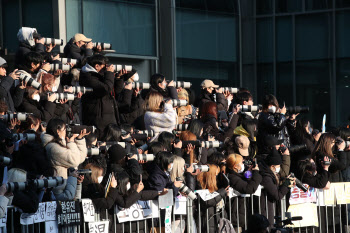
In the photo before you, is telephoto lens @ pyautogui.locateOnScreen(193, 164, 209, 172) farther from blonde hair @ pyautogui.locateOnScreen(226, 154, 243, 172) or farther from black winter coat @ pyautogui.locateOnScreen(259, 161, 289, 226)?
black winter coat @ pyautogui.locateOnScreen(259, 161, 289, 226)

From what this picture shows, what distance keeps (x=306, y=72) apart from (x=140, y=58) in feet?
19.0

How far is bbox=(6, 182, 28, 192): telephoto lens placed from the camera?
8305mm

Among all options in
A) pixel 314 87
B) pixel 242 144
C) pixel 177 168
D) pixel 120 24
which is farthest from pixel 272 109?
pixel 314 87

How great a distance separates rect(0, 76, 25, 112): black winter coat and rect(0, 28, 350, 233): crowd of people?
0.05 feet

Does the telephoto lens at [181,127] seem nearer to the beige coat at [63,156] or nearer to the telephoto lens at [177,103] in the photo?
the telephoto lens at [177,103]

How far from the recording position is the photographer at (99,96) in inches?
482

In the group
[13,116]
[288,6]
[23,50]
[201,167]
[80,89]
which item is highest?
[288,6]

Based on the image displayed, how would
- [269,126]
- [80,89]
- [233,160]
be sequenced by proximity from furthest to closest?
[269,126] → [80,89] → [233,160]

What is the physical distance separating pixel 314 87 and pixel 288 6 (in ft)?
8.64

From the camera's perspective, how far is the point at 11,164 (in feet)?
31.8

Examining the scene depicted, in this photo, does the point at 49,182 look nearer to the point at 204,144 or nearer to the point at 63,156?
the point at 63,156

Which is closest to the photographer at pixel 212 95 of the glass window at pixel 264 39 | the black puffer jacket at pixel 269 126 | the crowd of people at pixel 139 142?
the crowd of people at pixel 139 142

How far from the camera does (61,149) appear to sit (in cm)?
981

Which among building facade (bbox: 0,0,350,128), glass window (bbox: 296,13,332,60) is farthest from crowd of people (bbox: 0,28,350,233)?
glass window (bbox: 296,13,332,60)
